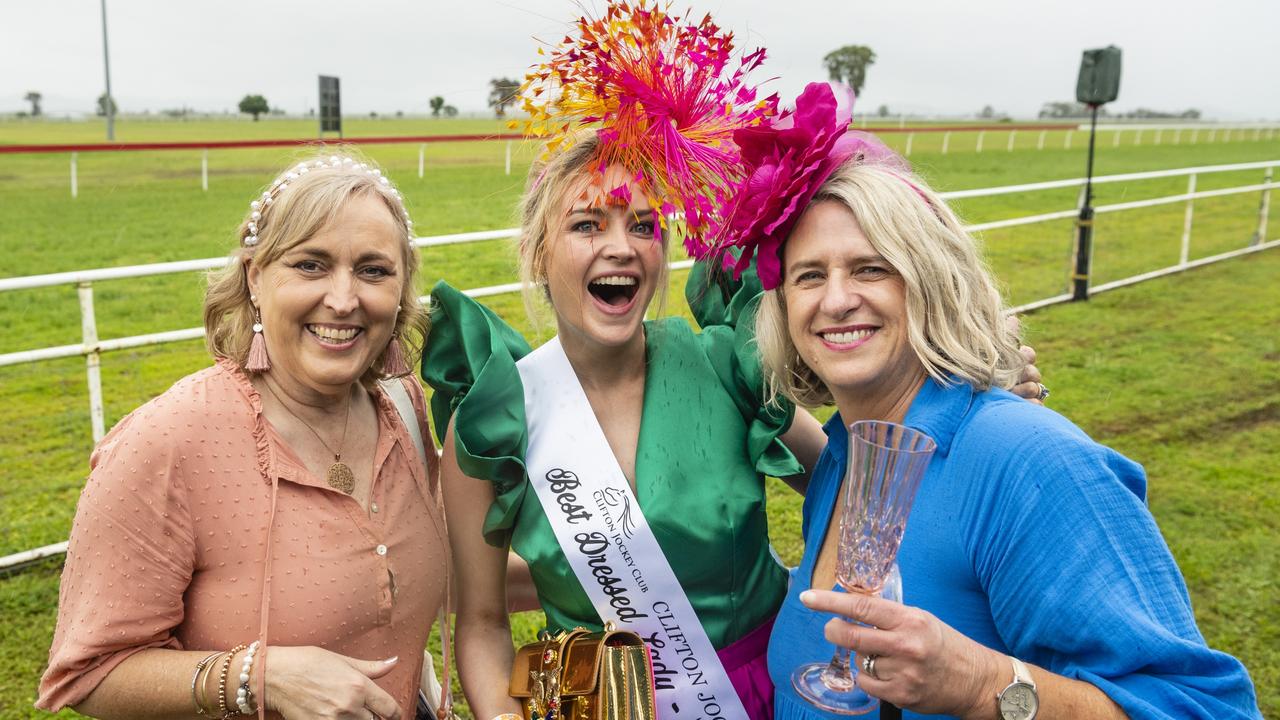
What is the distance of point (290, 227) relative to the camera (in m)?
1.93

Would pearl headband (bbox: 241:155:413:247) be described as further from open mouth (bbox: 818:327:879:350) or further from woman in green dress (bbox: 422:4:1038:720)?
open mouth (bbox: 818:327:879:350)

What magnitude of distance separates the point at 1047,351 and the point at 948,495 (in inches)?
316

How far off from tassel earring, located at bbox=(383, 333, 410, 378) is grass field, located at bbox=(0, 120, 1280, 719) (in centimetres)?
37

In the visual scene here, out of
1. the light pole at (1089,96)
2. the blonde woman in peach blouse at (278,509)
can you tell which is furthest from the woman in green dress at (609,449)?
the light pole at (1089,96)

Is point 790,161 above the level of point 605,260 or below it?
above

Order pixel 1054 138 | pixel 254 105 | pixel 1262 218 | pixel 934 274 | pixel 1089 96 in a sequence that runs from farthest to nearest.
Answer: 1. pixel 254 105
2. pixel 1054 138
3. pixel 1262 218
4. pixel 1089 96
5. pixel 934 274

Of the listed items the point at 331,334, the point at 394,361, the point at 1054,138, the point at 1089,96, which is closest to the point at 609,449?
the point at 394,361

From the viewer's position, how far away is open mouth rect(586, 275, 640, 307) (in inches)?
84.4

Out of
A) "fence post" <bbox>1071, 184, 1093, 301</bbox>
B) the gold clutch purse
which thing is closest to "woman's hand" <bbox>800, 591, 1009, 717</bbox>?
the gold clutch purse

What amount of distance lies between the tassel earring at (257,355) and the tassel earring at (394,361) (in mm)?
274

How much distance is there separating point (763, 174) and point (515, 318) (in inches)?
297

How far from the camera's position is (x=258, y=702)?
1.74m

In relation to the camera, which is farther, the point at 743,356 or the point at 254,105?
the point at 254,105

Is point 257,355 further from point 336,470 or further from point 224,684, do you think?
point 224,684
